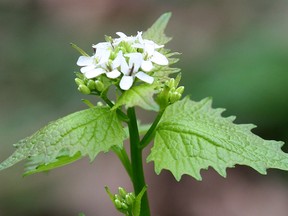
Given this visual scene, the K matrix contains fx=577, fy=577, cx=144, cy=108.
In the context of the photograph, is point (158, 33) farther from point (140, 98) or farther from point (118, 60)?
point (140, 98)

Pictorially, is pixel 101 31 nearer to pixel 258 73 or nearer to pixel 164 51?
pixel 258 73

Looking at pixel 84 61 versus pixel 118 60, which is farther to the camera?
pixel 84 61

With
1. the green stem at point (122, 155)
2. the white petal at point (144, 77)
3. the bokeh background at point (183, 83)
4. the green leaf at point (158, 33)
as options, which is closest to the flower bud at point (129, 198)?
the green stem at point (122, 155)

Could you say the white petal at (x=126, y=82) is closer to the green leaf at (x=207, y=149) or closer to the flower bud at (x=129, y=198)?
the green leaf at (x=207, y=149)

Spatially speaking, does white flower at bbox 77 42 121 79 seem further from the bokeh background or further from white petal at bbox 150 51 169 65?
the bokeh background

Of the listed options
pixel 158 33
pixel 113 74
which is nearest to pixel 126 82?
pixel 113 74

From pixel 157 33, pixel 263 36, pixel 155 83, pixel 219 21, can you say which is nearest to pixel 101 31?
pixel 219 21
